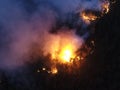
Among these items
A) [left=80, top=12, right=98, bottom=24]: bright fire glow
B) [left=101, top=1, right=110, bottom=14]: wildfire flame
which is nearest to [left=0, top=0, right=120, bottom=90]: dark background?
[left=101, top=1, right=110, bottom=14]: wildfire flame

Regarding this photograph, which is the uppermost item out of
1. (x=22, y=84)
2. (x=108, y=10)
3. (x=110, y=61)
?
(x=108, y=10)

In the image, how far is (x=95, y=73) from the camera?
6194 centimetres

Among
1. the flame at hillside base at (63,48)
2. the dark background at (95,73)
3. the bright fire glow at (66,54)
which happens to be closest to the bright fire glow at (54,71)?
the flame at hillside base at (63,48)

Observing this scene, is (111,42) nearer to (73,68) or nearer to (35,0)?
(73,68)

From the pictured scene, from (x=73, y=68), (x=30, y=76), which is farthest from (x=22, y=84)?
(x=73, y=68)

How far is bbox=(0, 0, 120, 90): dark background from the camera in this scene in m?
57.7

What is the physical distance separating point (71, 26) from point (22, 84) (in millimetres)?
10552

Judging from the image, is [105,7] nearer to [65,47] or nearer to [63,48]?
[65,47]

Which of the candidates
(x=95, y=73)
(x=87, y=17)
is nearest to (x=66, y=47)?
(x=87, y=17)

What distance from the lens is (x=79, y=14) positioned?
2163 inches

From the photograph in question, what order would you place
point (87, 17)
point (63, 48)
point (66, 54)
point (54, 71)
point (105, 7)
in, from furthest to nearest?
1. point (54, 71)
2. point (105, 7)
3. point (87, 17)
4. point (63, 48)
5. point (66, 54)

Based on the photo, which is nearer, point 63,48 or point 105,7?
point 63,48

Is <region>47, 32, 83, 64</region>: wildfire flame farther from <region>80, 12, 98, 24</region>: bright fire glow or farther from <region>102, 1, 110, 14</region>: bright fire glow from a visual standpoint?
<region>102, 1, 110, 14</region>: bright fire glow

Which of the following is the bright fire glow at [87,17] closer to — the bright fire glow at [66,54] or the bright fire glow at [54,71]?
the bright fire glow at [66,54]
